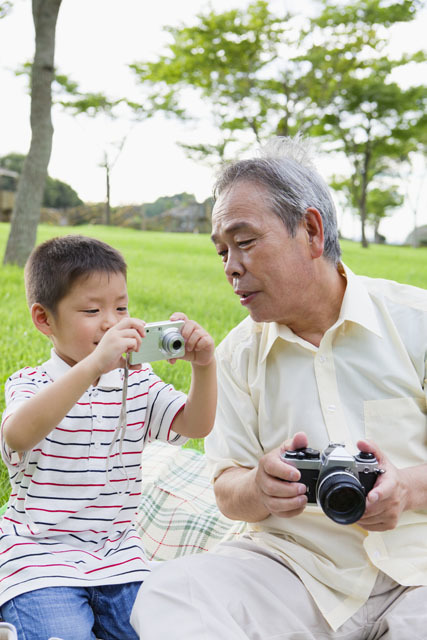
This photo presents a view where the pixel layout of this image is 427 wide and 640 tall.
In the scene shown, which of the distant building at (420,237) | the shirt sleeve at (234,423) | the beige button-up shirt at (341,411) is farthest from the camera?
the distant building at (420,237)

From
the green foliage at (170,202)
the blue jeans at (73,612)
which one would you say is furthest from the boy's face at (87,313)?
the green foliage at (170,202)

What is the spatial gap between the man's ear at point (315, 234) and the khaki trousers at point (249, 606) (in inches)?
37.3

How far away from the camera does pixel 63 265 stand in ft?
6.96

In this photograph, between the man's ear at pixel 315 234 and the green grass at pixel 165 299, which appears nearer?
the man's ear at pixel 315 234

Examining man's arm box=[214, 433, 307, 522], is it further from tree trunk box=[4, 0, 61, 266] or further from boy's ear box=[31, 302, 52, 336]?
tree trunk box=[4, 0, 61, 266]

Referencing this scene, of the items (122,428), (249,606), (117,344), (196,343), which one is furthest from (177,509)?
(117,344)

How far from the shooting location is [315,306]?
83.8 inches

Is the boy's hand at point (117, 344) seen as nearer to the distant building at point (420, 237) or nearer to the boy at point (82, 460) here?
the boy at point (82, 460)

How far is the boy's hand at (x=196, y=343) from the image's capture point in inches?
75.6

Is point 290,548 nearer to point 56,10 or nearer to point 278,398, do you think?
point 278,398

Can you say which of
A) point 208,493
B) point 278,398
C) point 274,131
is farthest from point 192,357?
point 274,131

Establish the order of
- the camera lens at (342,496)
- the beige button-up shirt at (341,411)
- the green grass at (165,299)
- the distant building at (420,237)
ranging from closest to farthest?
the camera lens at (342,496) < the beige button-up shirt at (341,411) < the green grass at (165,299) < the distant building at (420,237)

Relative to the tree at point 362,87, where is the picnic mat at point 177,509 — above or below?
below

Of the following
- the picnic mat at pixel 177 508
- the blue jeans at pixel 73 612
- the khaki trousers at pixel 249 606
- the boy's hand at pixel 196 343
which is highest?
the boy's hand at pixel 196 343
